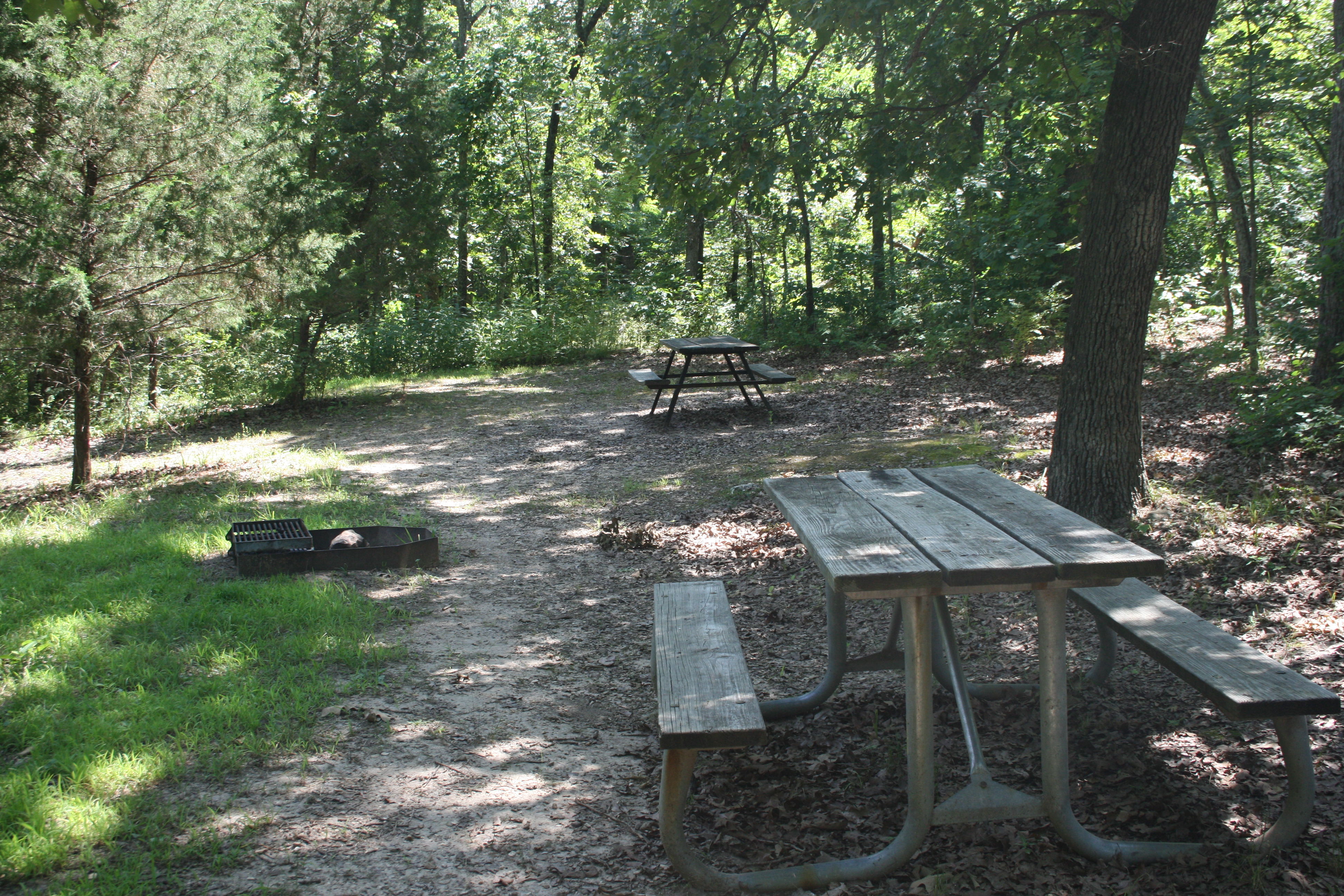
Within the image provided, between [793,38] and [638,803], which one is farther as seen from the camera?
[793,38]

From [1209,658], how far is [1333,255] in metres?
5.35

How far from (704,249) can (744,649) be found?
20.0 metres


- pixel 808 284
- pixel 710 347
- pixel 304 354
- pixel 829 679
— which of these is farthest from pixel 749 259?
pixel 829 679

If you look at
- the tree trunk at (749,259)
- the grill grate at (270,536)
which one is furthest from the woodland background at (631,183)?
the grill grate at (270,536)

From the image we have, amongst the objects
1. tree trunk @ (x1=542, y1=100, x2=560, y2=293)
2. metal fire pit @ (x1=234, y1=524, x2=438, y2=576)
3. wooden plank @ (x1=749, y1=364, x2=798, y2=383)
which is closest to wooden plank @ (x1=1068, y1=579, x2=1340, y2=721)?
metal fire pit @ (x1=234, y1=524, x2=438, y2=576)

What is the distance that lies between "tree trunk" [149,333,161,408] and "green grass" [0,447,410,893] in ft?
7.66

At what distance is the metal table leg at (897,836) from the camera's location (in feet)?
7.57

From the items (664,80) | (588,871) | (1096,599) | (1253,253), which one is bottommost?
(588,871)

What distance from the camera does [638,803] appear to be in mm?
2816

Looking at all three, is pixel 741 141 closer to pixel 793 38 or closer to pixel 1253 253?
pixel 793 38

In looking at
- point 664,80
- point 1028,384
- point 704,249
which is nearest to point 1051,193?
point 1028,384

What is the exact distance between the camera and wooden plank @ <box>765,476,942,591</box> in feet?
7.25

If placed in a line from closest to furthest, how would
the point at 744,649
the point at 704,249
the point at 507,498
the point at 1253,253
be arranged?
the point at 744,649, the point at 507,498, the point at 1253,253, the point at 704,249

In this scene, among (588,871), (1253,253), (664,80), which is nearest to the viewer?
(588,871)
